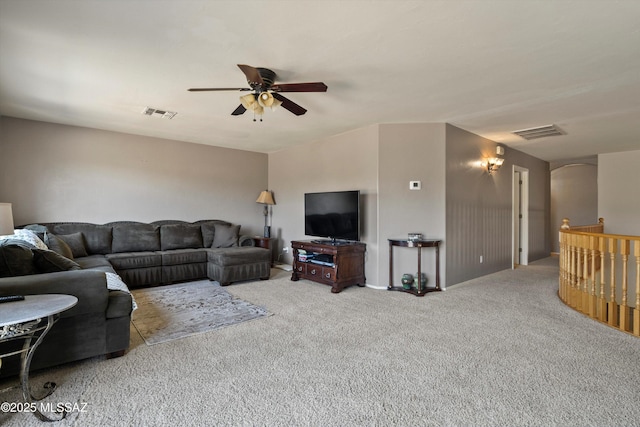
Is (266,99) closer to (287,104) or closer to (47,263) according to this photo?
(287,104)

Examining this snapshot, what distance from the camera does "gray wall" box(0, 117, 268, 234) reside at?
14.7 ft

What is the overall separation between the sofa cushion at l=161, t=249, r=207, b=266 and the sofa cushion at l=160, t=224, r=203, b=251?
0.18 m

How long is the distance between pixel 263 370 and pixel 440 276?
309 cm

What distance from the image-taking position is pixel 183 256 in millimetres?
4812

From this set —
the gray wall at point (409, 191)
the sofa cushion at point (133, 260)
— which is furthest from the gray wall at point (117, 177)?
the gray wall at point (409, 191)

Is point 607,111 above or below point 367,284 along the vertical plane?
above

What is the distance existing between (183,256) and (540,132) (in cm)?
577

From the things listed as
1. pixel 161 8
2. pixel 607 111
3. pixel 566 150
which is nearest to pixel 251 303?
pixel 161 8

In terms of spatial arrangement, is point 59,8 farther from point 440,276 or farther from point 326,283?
point 440,276

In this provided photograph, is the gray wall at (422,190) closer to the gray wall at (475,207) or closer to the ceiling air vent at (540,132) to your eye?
the gray wall at (475,207)

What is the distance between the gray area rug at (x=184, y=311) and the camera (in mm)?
2918

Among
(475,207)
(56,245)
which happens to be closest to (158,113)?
(56,245)

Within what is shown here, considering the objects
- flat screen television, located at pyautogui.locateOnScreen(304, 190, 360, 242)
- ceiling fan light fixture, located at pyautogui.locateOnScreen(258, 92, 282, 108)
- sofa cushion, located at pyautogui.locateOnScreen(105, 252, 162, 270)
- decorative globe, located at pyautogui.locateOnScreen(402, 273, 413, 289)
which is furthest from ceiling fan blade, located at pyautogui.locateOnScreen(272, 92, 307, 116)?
sofa cushion, located at pyautogui.locateOnScreen(105, 252, 162, 270)

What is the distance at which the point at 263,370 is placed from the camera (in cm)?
220
